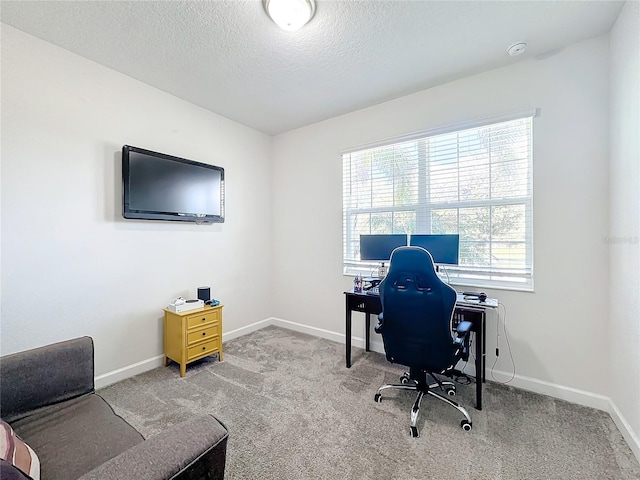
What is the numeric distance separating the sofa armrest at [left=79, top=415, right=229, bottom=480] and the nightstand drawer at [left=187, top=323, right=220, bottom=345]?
180 cm

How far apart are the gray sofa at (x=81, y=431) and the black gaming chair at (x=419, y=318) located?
1312 millimetres

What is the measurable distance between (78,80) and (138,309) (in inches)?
79.6

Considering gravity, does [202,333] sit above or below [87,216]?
below

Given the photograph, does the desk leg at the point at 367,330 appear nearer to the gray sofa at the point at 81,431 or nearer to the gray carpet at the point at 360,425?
the gray carpet at the point at 360,425

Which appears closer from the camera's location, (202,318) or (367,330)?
(202,318)

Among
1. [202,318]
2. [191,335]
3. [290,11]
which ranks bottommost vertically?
[191,335]

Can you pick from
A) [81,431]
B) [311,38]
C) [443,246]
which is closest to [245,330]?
[81,431]

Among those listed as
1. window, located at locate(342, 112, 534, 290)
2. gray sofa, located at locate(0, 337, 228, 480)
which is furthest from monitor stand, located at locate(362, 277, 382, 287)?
gray sofa, located at locate(0, 337, 228, 480)

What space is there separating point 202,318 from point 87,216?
4.33ft

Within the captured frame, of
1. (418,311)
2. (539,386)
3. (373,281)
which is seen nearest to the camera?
(418,311)

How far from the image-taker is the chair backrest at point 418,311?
1.78 m

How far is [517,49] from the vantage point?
2121mm

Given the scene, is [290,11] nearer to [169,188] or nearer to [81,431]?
[169,188]

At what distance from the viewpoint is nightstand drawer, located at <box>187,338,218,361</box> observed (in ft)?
8.53
